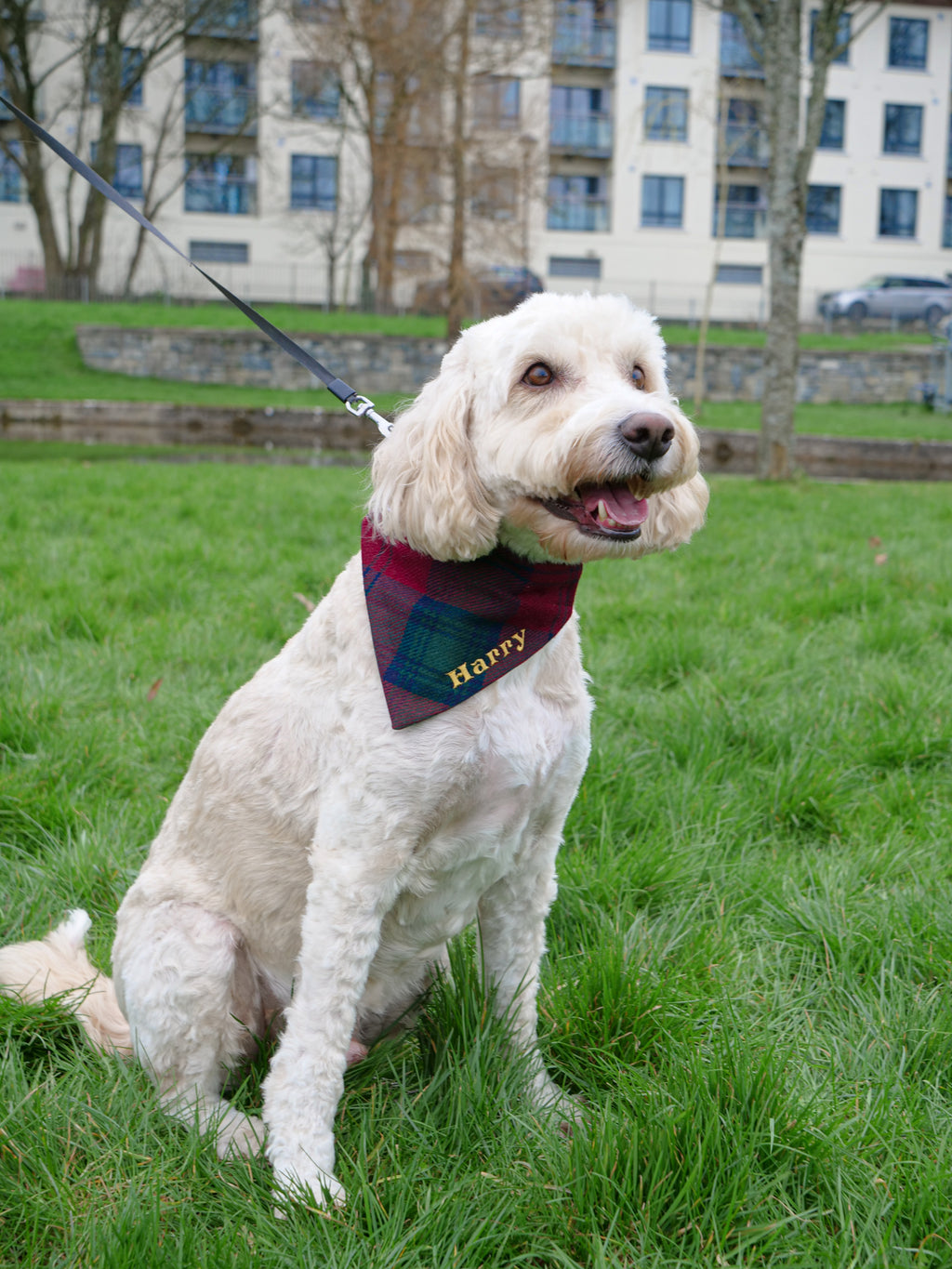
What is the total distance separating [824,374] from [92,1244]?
88.0 ft

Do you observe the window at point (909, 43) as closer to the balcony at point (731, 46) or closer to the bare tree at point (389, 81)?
the balcony at point (731, 46)

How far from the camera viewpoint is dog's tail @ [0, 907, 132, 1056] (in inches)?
88.0

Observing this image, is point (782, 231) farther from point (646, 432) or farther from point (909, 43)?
point (909, 43)

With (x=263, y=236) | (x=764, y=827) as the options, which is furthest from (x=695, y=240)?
Answer: (x=764, y=827)

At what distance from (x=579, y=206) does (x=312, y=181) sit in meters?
10.8

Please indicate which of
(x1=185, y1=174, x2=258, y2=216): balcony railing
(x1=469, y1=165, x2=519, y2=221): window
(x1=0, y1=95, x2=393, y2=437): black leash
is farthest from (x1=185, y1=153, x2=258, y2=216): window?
(x1=0, y1=95, x2=393, y2=437): black leash

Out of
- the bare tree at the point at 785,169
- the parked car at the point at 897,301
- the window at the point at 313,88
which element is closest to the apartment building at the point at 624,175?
the window at the point at 313,88

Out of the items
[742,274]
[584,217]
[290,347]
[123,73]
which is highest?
[123,73]

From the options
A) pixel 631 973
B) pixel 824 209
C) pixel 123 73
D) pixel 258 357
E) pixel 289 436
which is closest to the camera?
pixel 631 973

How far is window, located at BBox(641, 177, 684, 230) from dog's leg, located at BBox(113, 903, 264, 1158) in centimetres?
4451

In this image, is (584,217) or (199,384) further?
(584,217)

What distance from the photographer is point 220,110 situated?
38.2 m

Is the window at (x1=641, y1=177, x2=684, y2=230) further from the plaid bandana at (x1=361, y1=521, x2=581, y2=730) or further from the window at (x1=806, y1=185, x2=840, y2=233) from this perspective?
the plaid bandana at (x1=361, y1=521, x2=581, y2=730)

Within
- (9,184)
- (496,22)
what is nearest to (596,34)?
(9,184)
